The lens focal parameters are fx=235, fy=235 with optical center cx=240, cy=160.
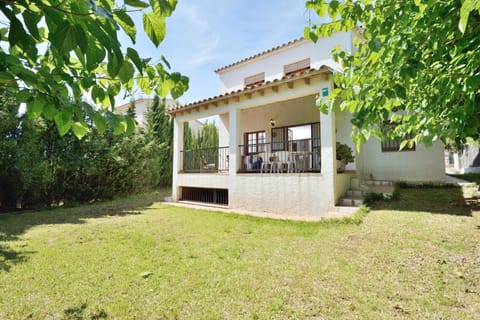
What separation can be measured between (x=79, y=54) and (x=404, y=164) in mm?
11371

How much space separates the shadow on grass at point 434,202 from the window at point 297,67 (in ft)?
21.7

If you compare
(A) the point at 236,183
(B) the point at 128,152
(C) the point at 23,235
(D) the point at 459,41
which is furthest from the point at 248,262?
(B) the point at 128,152

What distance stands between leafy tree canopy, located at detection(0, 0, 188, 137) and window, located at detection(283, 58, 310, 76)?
1045 cm

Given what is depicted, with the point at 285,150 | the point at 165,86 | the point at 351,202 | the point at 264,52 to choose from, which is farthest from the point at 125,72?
the point at 264,52

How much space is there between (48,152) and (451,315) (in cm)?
1275

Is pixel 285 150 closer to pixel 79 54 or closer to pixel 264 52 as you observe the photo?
pixel 264 52

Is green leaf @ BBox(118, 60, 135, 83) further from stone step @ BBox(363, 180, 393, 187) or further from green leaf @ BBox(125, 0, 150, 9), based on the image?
stone step @ BBox(363, 180, 393, 187)

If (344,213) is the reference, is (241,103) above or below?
above

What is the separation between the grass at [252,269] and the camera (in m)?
2.69

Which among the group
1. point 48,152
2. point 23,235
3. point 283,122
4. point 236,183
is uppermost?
point 283,122

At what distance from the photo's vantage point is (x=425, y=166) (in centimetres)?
938

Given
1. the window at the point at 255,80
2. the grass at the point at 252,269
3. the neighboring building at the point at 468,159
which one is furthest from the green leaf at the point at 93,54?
the neighboring building at the point at 468,159

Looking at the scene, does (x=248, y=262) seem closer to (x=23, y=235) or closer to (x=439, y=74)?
(x=439, y=74)

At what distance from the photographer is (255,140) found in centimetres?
1255
